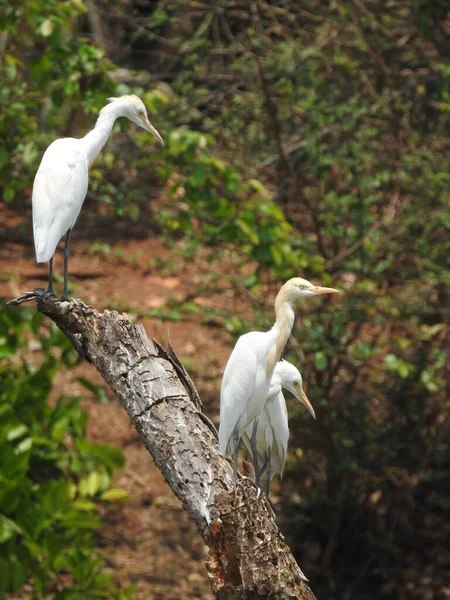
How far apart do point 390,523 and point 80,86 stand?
306 centimetres

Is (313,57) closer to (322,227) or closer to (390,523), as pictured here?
(322,227)

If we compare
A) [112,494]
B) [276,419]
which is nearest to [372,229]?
[112,494]

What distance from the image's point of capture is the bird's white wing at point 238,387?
312cm

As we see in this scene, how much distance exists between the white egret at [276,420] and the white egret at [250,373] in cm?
18

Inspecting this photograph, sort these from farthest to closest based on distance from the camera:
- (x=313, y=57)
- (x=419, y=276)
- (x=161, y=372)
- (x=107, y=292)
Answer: (x=107, y=292) → (x=313, y=57) → (x=419, y=276) → (x=161, y=372)

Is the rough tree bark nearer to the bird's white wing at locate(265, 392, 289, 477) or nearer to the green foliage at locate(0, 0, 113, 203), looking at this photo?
the bird's white wing at locate(265, 392, 289, 477)

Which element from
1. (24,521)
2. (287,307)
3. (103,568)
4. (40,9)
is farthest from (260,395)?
(103,568)

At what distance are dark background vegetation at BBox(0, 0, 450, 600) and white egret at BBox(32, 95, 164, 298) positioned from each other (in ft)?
4.43

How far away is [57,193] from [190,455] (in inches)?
40.2

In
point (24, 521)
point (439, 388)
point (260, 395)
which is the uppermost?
point (260, 395)

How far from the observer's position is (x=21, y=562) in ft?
16.2

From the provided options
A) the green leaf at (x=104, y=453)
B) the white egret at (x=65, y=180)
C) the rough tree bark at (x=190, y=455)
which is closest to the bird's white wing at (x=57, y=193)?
the white egret at (x=65, y=180)

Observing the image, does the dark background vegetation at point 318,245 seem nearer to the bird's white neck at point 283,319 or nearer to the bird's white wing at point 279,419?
the bird's white wing at point 279,419

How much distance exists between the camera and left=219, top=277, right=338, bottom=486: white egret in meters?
3.11
